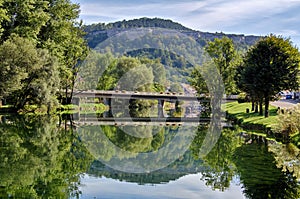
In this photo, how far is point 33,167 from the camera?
792 inches

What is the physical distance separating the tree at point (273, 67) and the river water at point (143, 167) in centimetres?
950

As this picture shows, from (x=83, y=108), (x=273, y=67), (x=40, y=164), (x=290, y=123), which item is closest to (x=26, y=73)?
(x=273, y=67)

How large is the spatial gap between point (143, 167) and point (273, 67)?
2361cm

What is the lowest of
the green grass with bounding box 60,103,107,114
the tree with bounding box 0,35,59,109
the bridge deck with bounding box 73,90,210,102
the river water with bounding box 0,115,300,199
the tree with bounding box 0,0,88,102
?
the green grass with bounding box 60,103,107,114

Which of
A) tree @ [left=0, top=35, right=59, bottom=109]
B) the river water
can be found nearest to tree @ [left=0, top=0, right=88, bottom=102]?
tree @ [left=0, top=35, right=59, bottom=109]

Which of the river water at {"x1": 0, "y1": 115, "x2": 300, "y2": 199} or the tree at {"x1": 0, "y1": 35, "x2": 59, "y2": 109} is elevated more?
the tree at {"x1": 0, "y1": 35, "x2": 59, "y2": 109}

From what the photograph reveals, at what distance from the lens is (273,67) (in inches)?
1672

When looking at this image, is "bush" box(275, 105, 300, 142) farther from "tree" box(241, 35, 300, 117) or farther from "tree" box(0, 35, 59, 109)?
"tree" box(0, 35, 59, 109)

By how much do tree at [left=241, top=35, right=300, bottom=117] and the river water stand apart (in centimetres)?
950

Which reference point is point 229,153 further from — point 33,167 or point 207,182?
point 33,167

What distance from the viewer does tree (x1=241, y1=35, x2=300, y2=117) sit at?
140 feet

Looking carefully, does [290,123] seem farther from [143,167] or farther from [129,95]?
[129,95]

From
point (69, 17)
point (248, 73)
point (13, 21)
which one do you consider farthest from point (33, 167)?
point (69, 17)

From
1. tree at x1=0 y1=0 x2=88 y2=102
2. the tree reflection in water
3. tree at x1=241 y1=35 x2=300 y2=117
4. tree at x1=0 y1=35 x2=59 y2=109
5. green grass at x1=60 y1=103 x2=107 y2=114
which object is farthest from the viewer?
green grass at x1=60 y1=103 x2=107 y2=114
